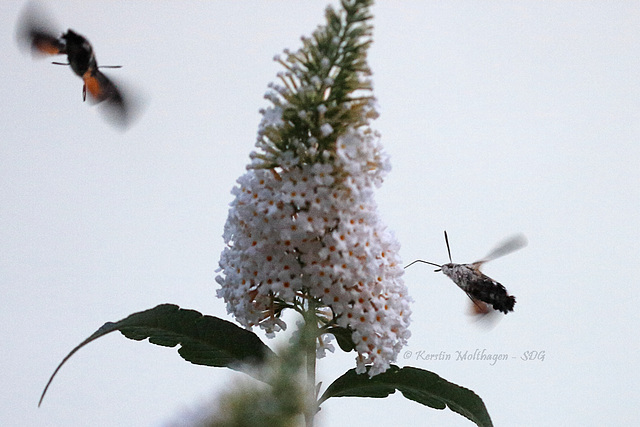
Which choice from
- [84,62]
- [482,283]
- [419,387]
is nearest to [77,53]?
[84,62]

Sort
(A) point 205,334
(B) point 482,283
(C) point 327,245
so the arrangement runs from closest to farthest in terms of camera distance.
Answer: (C) point 327,245 → (A) point 205,334 → (B) point 482,283

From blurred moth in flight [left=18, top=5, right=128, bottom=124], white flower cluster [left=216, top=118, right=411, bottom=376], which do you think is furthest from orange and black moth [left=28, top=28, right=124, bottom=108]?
white flower cluster [left=216, top=118, right=411, bottom=376]

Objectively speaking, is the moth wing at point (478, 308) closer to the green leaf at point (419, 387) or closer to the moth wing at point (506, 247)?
the moth wing at point (506, 247)

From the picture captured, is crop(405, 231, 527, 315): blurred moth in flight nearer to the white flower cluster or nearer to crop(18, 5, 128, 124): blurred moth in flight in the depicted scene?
the white flower cluster

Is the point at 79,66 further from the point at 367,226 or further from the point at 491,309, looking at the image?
the point at 491,309

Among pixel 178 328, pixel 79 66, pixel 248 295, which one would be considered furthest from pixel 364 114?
pixel 79 66

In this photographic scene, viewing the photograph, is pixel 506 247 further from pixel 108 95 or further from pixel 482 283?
pixel 108 95
